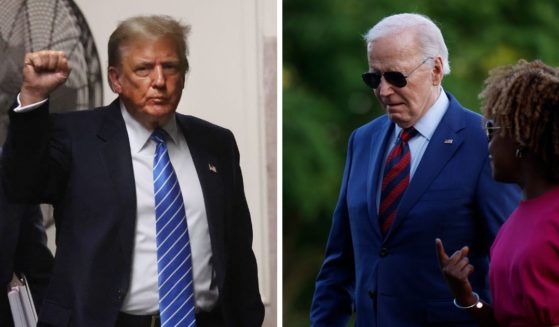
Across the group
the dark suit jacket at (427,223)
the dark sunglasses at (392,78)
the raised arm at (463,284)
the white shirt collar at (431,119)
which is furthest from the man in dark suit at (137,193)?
the raised arm at (463,284)

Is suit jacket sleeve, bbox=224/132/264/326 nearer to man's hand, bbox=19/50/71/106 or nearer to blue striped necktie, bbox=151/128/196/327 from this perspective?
blue striped necktie, bbox=151/128/196/327

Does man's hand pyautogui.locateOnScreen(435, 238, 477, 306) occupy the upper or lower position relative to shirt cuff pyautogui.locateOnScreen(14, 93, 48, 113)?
lower

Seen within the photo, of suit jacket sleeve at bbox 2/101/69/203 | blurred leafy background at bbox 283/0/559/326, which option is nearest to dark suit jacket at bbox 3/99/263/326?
suit jacket sleeve at bbox 2/101/69/203

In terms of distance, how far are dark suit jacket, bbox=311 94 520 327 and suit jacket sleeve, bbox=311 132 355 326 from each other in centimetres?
9

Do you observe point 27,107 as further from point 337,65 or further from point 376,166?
point 337,65

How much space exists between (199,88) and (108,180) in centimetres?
Answer: 43

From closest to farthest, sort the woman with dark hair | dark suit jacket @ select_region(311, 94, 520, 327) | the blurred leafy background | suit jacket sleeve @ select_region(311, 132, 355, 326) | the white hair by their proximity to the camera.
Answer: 1. the woman with dark hair
2. dark suit jacket @ select_region(311, 94, 520, 327)
3. the white hair
4. suit jacket sleeve @ select_region(311, 132, 355, 326)
5. the blurred leafy background

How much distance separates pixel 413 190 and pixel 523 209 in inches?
22.5

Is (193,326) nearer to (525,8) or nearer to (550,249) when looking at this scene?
(550,249)

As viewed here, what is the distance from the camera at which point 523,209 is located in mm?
4281

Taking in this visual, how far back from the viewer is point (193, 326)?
4848 mm

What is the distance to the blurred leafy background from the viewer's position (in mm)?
6383

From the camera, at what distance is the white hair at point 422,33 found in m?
4.94

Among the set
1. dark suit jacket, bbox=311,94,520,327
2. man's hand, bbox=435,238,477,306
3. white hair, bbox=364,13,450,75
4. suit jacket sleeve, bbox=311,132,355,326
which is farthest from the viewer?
suit jacket sleeve, bbox=311,132,355,326
